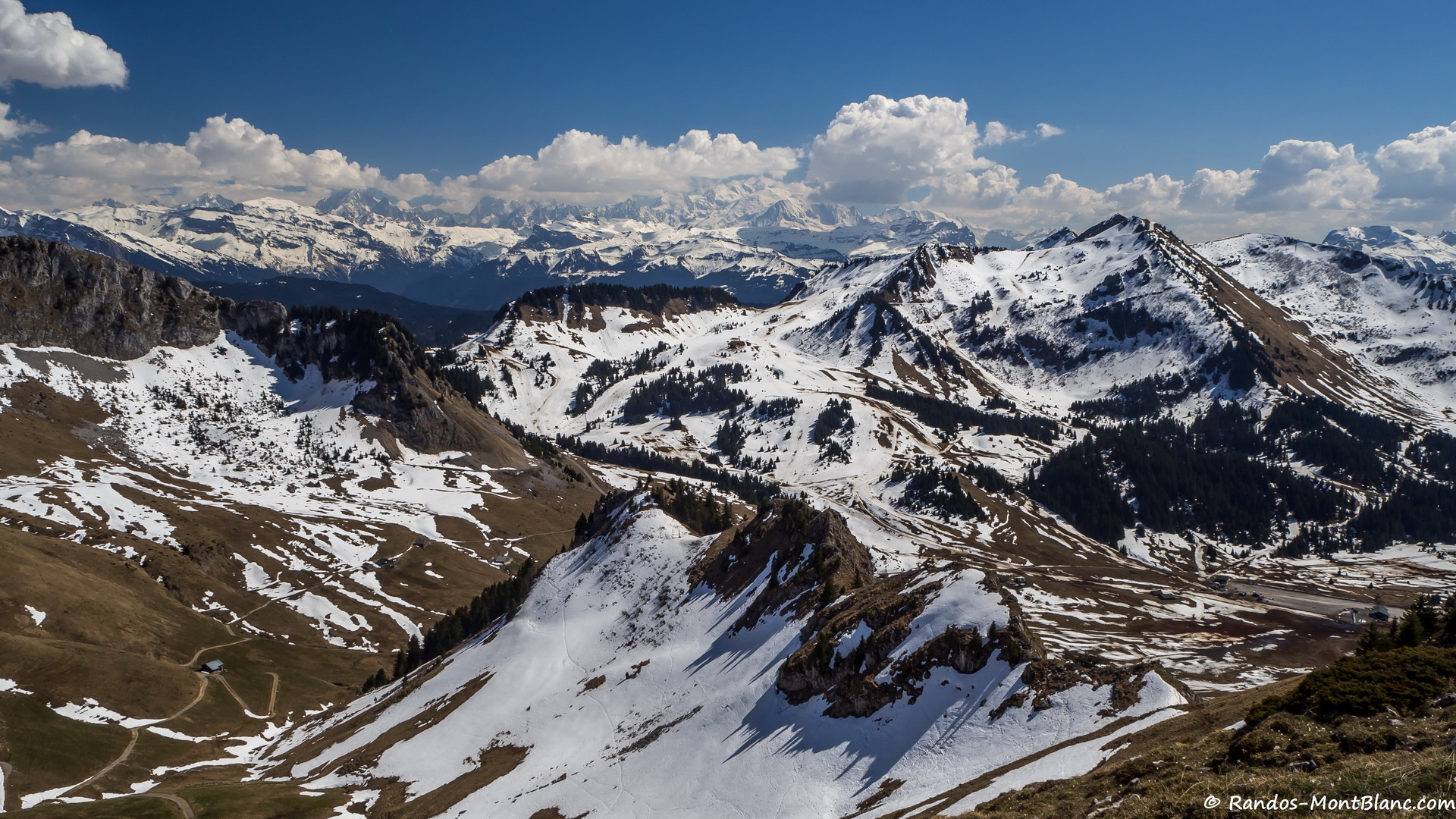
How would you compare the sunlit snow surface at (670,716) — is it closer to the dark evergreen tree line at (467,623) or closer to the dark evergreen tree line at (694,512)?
the dark evergreen tree line at (694,512)

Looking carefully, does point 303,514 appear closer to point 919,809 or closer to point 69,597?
point 69,597

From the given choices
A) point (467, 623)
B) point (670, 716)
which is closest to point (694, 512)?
point (467, 623)

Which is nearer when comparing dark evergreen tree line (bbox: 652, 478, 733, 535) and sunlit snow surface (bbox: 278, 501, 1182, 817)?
sunlit snow surface (bbox: 278, 501, 1182, 817)

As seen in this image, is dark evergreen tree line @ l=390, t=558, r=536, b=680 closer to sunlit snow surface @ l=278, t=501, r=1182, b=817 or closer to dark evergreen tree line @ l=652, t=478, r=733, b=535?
sunlit snow surface @ l=278, t=501, r=1182, b=817

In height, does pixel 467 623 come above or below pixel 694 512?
below

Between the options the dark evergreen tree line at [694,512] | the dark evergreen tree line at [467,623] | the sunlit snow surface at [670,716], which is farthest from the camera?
the dark evergreen tree line at [694,512]

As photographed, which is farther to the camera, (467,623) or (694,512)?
(694,512)

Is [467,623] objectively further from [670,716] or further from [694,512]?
[670,716]

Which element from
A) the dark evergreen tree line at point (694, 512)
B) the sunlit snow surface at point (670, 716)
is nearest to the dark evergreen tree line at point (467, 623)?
the sunlit snow surface at point (670, 716)

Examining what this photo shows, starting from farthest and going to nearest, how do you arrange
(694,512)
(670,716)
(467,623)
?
1. (694,512)
2. (467,623)
3. (670,716)

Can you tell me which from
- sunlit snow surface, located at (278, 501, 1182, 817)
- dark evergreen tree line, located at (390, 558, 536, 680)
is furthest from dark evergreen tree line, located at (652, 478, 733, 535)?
dark evergreen tree line, located at (390, 558, 536, 680)

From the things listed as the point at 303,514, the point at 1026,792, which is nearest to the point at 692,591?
the point at 1026,792
